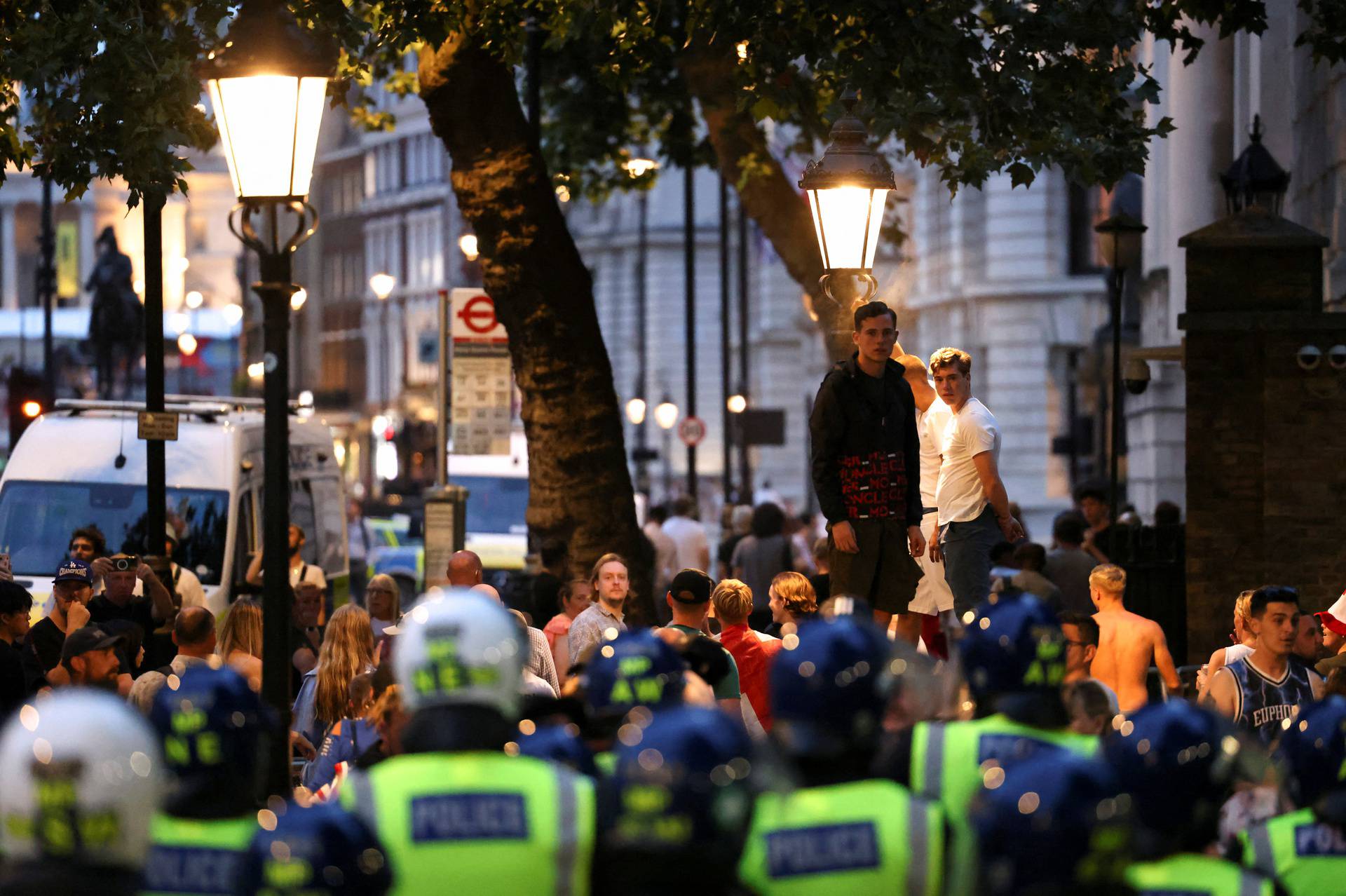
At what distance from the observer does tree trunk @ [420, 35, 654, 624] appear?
15.2 metres

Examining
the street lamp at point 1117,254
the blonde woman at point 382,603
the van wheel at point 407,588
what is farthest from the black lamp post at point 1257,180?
the van wheel at point 407,588

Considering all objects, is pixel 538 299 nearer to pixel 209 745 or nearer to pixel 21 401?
pixel 209 745

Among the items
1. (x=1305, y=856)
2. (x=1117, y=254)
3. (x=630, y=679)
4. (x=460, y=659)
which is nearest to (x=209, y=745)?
(x=460, y=659)

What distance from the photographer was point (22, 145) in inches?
581

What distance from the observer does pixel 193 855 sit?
4.54 meters

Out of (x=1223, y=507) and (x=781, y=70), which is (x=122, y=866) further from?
(x=1223, y=507)

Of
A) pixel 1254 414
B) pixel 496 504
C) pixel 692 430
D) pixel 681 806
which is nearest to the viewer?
pixel 681 806

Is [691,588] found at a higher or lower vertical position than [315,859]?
higher

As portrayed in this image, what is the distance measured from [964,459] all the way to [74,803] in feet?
22.8

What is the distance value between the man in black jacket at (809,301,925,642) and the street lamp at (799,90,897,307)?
1.31m

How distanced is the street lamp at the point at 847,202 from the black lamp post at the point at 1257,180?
19.5 feet

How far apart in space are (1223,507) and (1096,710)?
29.9 ft

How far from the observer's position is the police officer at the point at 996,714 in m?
5.14

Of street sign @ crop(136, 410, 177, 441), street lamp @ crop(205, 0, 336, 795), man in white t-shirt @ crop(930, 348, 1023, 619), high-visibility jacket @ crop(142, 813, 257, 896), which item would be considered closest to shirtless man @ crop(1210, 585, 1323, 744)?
man in white t-shirt @ crop(930, 348, 1023, 619)
